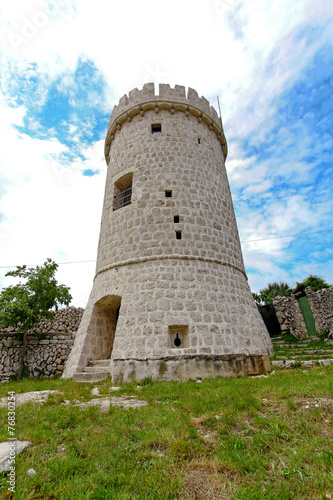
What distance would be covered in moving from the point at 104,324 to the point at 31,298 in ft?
12.2

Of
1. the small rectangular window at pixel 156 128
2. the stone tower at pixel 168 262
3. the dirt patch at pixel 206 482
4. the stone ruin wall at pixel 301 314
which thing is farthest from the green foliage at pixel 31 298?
the stone ruin wall at pixel 301 314

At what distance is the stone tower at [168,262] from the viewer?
6.75 m

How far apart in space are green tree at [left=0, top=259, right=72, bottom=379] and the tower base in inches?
211

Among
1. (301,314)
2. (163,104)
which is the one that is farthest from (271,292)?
(163,104)

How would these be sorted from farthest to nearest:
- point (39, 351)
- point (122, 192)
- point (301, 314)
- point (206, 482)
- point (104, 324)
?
1. point (301, 314)
2. point (39, 351)
3. point (122, 192)
4. point (104, 324)
5. point (206, 482)

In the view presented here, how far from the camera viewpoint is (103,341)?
29.1ft

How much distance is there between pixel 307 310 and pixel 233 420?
40.0 ft

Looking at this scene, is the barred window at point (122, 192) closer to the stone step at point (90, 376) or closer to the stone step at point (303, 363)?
the stone step at point (90, 376)

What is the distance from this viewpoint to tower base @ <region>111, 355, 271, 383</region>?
247 inches

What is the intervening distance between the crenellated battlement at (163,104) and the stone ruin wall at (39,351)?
959cm

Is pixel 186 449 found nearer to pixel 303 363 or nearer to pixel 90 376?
pixel 90 376

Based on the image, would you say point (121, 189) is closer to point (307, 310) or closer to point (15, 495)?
point (15, 495)

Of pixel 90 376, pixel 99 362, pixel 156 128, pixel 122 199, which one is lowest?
pixel 90 376

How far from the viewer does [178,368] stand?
6.30 metres
